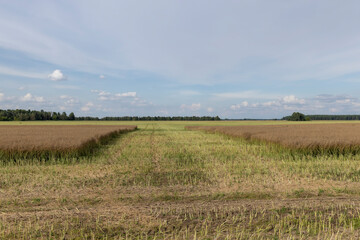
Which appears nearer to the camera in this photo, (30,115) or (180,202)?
(180,202)

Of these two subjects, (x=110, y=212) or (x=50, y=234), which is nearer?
(x=50, y=234)

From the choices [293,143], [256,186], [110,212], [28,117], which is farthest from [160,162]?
[28,117]

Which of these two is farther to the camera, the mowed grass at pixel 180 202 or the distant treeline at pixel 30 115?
the distant treeline at pixel 30 115

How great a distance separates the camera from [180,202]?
5809 millimetres

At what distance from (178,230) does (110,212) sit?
5.63 feet

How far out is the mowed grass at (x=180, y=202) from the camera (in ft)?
14.1

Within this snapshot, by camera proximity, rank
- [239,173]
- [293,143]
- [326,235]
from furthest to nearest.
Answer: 1. [293,143]
2. [239,173]
3. [326,235]

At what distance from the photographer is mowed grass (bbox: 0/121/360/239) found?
431 cm

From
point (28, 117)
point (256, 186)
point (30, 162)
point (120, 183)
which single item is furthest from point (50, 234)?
point (28, 117)

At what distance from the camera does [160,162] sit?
1134 centimetres

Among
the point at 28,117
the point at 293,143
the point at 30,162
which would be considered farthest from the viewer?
the point at 28,117

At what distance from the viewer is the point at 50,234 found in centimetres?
416

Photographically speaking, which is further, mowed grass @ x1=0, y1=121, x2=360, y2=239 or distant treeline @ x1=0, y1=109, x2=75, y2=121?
distant treeline @ x1=0, y1=109, x2=75, y2=121

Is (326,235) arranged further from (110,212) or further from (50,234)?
(50,234)
